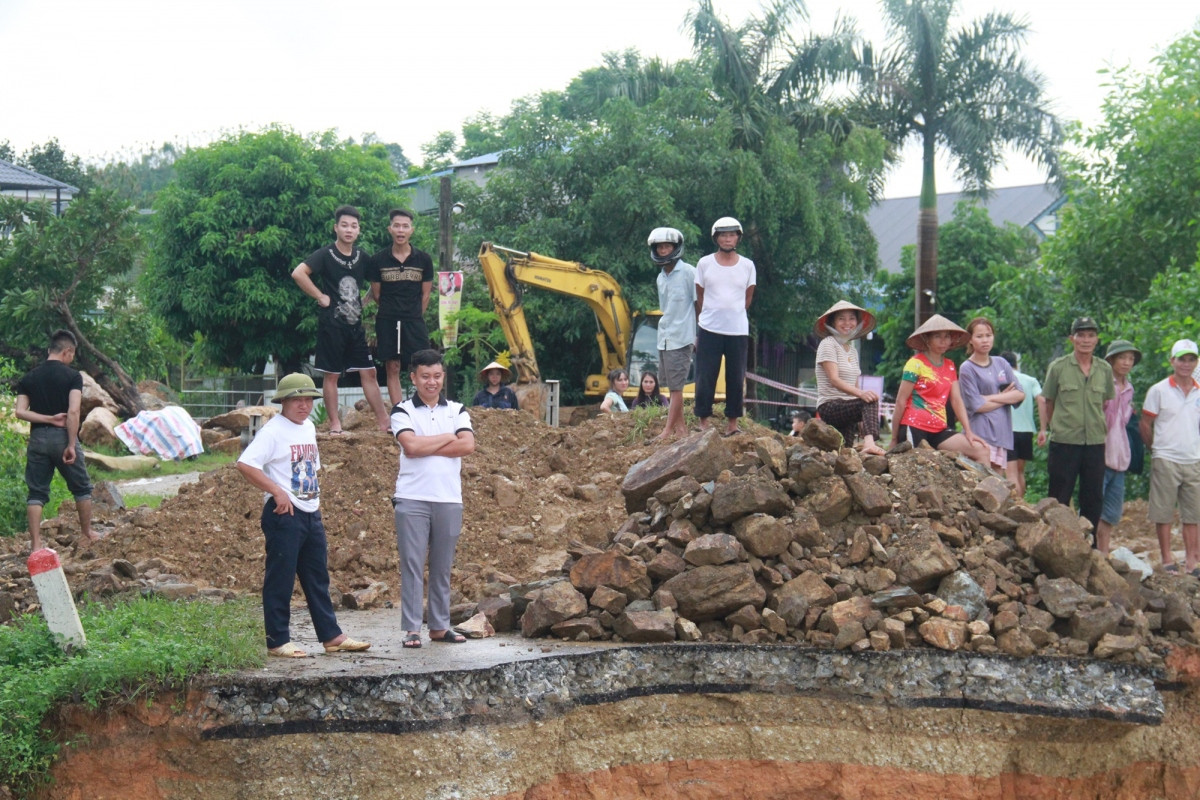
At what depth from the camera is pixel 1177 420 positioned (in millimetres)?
8805

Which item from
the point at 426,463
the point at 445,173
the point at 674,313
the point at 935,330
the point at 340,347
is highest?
the point at 445,173

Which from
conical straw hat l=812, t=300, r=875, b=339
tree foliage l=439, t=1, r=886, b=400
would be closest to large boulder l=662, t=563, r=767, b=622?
conical straw hat l=812, t=300, r=875, b=339

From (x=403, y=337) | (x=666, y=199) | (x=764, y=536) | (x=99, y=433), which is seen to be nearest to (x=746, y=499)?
(x=764, y=536)

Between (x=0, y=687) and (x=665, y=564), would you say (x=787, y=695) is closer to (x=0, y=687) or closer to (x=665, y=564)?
(x=665, y=564)

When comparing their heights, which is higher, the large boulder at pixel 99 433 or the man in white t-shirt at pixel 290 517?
the man in white t-shirt at pixel 290 517

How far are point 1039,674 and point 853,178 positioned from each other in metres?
21.3

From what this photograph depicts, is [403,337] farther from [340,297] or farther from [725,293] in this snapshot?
[725,293]

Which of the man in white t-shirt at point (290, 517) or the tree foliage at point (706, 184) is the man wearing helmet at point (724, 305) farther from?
the tree foliage at point (706, 184)

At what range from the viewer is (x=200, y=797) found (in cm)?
549

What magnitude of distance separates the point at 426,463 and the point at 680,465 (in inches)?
→ 87.3

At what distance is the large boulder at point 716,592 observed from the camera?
673 cm

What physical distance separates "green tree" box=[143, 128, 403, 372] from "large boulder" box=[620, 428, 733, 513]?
64.3ft

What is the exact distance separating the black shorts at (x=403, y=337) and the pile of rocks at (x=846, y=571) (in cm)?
243

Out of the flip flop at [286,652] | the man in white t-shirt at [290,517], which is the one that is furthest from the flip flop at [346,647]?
the flip flop at [286,652]
